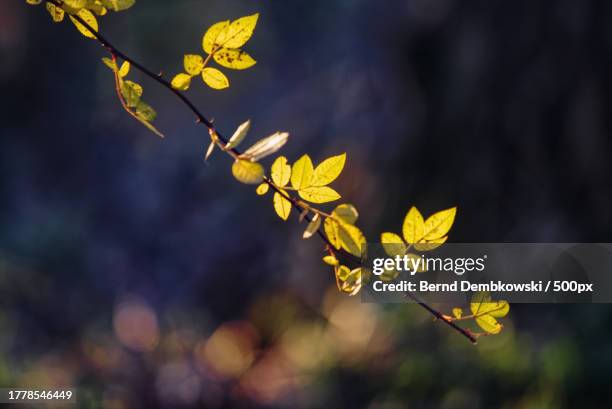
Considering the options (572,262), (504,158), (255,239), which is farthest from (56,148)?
(572,262)

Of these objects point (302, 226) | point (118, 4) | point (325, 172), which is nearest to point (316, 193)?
point (325, 172)

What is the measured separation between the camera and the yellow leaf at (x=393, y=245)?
2.21 ft

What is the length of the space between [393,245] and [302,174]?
0.35 feet

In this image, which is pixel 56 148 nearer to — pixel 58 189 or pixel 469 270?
pixel 58 189

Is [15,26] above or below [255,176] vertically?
below

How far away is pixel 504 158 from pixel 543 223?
356mm

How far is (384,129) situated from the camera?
3941 millimetres

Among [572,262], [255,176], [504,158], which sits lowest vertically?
[572,262]

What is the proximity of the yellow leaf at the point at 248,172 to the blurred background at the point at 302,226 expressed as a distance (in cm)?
185

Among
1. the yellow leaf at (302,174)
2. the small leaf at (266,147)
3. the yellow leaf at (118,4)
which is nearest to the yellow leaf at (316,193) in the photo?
the yellow leaf at (302,174)

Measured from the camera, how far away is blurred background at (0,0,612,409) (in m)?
2.44

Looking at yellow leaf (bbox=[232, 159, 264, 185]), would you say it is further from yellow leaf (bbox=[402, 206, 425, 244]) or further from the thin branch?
yellow leaf (bbox=[402, 206, 425, 244])

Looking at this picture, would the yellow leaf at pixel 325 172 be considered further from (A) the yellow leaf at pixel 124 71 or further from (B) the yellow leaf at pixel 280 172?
(A) the yellow leaf at pixel 124 71

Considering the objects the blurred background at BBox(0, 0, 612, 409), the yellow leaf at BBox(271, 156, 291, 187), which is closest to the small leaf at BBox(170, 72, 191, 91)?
the yellow leaf at BBox(271, 156, 291, 187)
